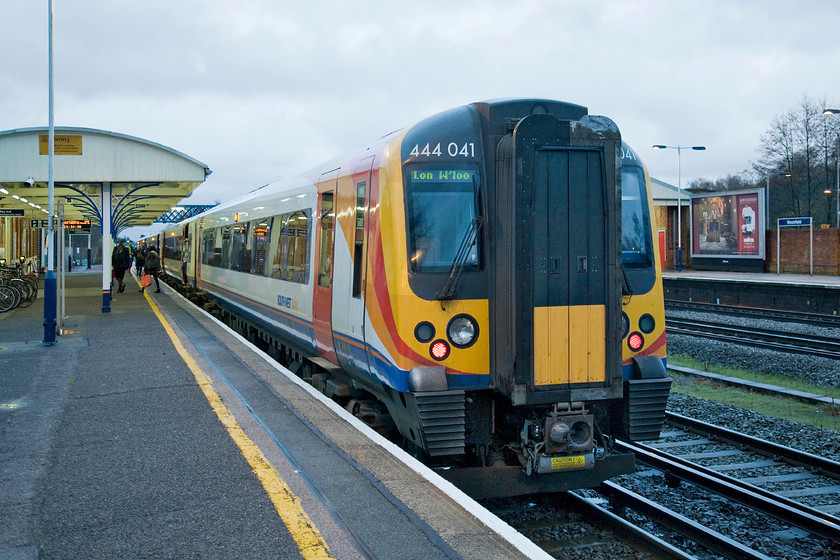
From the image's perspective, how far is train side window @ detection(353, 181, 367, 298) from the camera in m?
6.51

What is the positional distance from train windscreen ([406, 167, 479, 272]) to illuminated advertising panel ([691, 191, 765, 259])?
107 ft

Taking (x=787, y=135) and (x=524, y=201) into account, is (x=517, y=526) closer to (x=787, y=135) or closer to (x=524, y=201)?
(x=524, y=201)

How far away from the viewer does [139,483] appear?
499 centimetres

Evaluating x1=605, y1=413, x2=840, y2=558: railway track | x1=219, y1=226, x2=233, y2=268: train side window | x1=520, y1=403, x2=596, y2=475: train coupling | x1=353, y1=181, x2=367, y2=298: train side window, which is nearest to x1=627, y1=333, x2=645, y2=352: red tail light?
x1=520, y1=403, x2=596, y2=475: train coupling

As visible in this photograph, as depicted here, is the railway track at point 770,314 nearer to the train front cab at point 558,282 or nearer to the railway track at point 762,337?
the railway track at point 762,337

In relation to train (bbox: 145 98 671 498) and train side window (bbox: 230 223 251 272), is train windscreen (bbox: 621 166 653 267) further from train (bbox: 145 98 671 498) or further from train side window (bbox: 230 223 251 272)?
train side window (bbox: 230 223 251 272)

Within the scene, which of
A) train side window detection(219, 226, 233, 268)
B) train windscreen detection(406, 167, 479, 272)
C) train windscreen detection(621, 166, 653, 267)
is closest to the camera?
train windscreen detection(406, 167, 479, 272)

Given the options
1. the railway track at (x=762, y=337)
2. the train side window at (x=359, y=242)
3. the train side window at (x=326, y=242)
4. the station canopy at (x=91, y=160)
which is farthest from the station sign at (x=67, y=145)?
the railway track at (x=762, y=337)

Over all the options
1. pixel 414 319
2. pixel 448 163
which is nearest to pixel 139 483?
pixel 414 319

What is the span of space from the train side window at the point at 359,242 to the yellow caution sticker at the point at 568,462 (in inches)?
87.8

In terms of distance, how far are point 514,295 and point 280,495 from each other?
2064mm

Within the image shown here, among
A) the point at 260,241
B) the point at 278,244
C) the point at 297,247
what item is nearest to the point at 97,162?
the point at 260,241

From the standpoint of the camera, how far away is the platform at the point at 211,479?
13.1 feet

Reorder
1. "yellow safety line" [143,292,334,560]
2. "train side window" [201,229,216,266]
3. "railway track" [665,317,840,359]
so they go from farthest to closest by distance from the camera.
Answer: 1. "train side window" [201,229,216,266]
2. "railway track" [665,317,840,359]
3. "yellow safety line" [143,292,334,560]
